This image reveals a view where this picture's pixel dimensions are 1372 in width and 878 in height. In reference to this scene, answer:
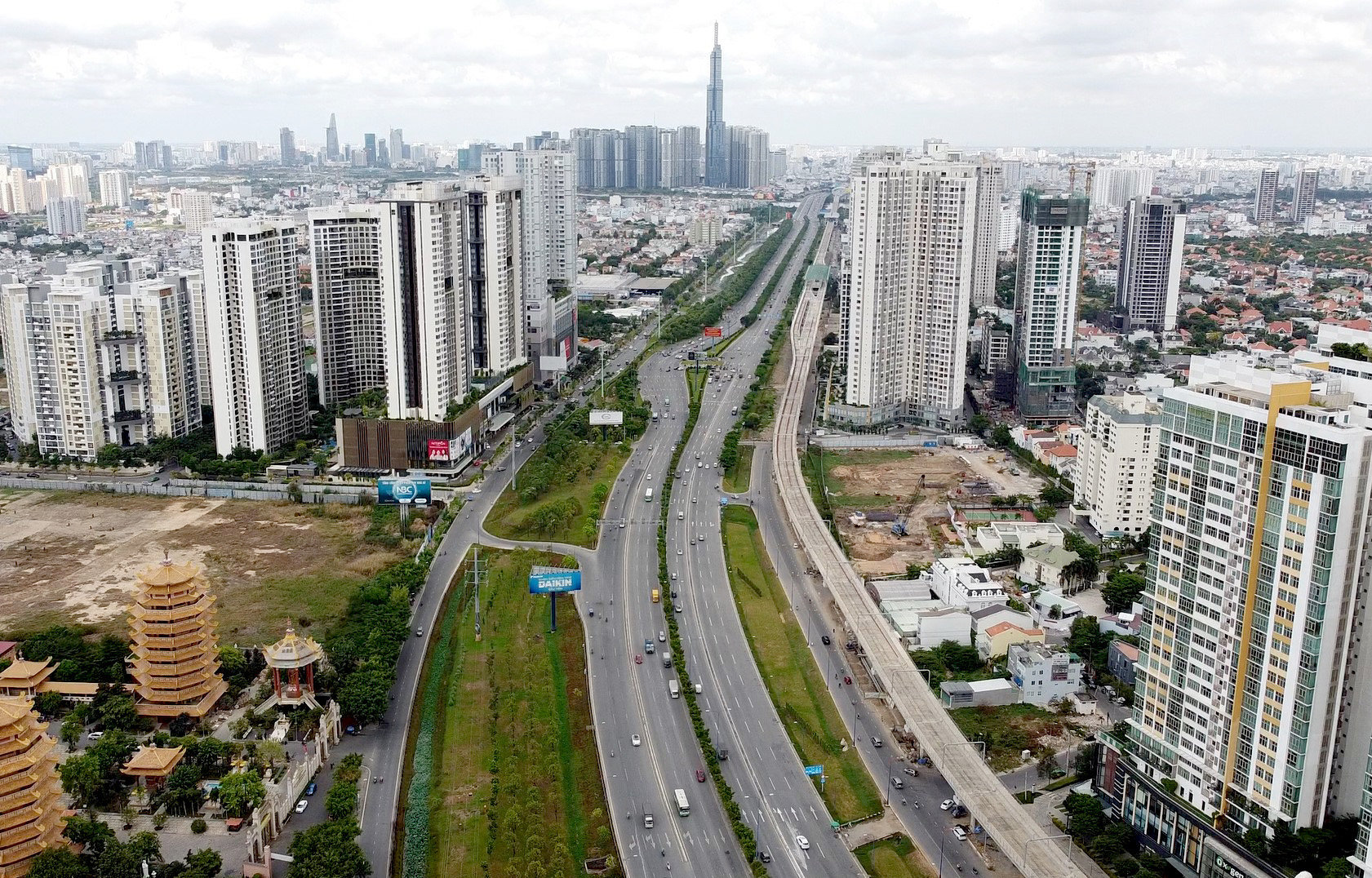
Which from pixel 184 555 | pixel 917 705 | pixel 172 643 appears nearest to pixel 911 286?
pixel 917 705

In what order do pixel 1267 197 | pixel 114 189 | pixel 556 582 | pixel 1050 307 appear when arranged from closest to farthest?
pixel 556 582
pixel 1050 307
pixel 1267 197
pixel 114 189

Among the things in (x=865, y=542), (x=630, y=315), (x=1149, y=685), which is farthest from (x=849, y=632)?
(x=630, y=315)

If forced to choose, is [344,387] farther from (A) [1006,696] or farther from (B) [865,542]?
(A) [1006,696]

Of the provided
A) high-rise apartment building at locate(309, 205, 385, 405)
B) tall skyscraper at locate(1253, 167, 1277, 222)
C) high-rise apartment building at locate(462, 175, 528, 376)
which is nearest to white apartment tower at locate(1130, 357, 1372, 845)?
high-rise apartment building at locate(462, 175, 528, 376)

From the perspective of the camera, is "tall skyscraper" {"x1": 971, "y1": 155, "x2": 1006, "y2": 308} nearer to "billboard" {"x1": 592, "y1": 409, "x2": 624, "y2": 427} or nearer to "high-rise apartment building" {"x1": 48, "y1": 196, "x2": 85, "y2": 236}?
"billboard" {"x1": 592, "y1": 409, "x2": 624, "y2": 427}

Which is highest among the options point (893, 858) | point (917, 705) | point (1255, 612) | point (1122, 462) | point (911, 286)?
point (911, 286)

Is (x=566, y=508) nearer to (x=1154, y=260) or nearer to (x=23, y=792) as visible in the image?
(x=23, y=792)

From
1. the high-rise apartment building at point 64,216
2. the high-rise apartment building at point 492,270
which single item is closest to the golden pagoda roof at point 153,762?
the high-rise apartment building at point 492,270
